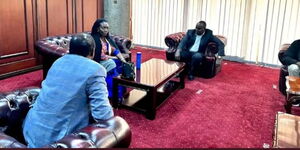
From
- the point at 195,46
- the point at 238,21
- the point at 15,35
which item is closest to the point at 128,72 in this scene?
the point at 195,46

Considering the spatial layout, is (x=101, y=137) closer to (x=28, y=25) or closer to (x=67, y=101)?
(x=67, y=101)

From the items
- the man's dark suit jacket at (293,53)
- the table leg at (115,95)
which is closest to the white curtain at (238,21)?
the man's dark suit jacket at (293,53)

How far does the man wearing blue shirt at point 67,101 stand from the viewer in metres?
1.68

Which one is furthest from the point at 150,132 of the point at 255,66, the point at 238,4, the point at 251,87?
the point at 238,4

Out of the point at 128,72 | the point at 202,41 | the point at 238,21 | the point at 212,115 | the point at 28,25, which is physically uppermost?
the point at 238,21

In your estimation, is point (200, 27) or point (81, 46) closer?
point (81, 46)

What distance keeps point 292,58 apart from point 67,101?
3672 millimetres

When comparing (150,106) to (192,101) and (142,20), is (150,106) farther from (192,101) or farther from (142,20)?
(142,20)

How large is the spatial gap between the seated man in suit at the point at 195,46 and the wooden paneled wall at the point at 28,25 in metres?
2.22

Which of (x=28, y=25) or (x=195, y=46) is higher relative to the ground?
(x=28, y=25)

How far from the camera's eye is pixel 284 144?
2.12 m

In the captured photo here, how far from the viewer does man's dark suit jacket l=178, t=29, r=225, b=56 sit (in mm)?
5109

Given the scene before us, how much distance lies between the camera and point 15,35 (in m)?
4.84

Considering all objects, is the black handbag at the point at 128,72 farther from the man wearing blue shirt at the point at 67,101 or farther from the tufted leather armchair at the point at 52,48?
the man wearing blue shirt at the point at 67,101
